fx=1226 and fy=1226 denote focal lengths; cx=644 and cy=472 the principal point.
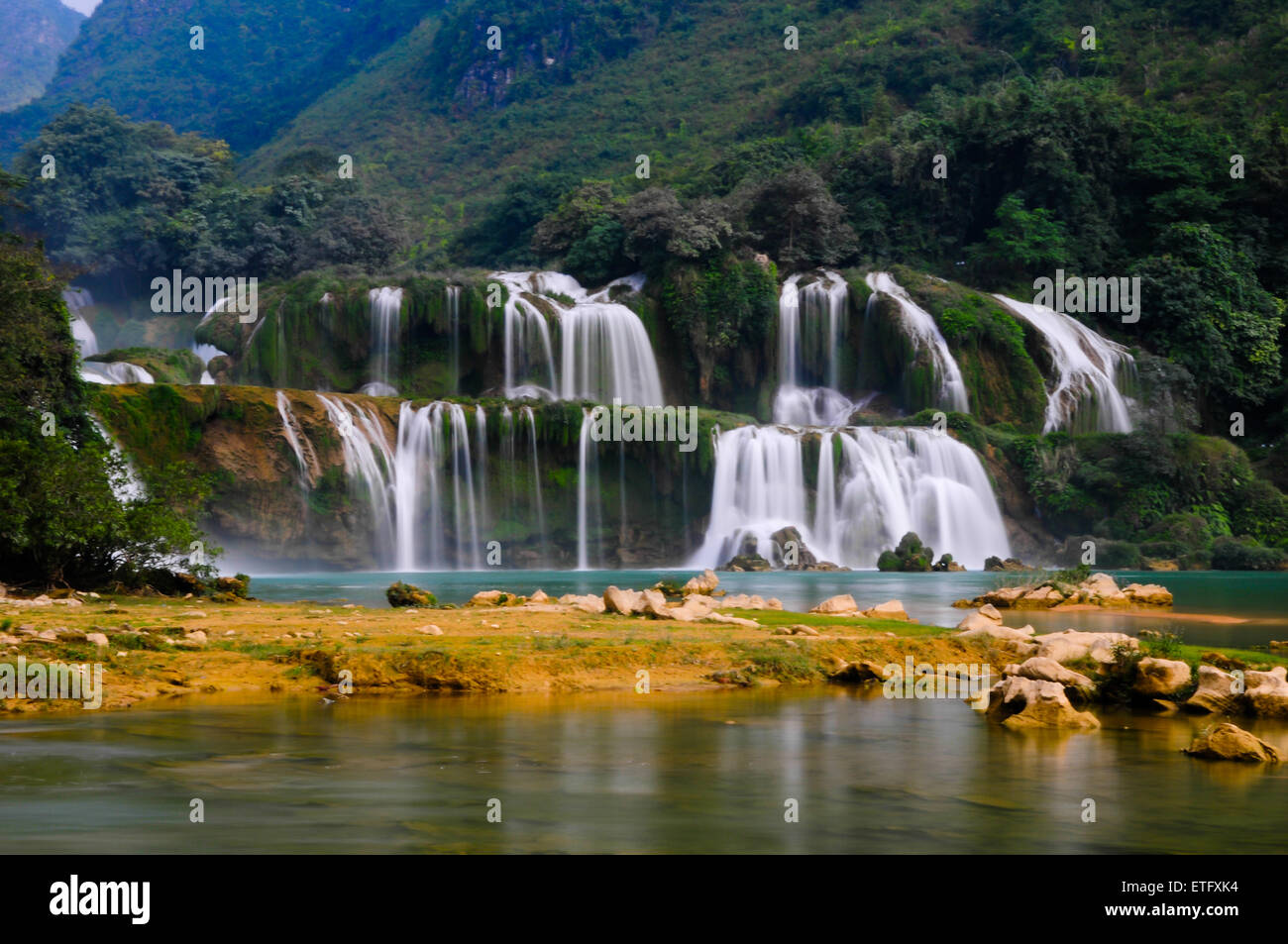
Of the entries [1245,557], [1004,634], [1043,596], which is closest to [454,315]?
[1245,557]

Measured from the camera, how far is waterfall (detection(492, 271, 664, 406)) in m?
44.3

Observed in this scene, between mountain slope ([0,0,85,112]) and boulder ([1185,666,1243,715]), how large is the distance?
153193mm

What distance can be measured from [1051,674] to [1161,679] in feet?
3.18

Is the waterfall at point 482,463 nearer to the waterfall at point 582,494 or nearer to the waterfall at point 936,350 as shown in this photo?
the waterfall at point 582,494

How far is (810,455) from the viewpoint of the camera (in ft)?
125

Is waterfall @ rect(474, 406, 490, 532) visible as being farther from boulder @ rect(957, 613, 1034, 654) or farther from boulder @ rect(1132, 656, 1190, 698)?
boulder @ rect(1132, 656, 1190, 698)

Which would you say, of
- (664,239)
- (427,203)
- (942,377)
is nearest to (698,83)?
(427,203)

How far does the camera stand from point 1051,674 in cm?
1105

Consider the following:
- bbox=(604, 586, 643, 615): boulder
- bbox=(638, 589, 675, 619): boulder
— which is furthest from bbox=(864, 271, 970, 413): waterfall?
bbox=(638, 589, 675, 619): boulder

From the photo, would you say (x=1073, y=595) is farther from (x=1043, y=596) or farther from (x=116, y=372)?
(x=116, y=372)

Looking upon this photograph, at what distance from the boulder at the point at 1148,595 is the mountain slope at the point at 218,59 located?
3849 inches

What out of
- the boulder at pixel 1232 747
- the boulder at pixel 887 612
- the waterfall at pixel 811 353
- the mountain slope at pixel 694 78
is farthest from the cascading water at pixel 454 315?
the boulder at pixel 1232 747
